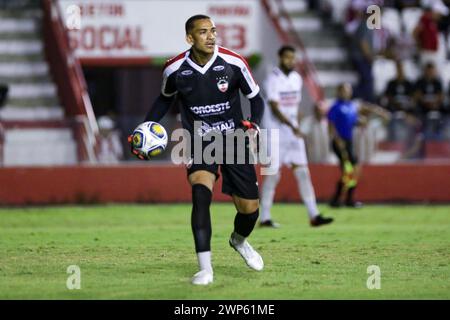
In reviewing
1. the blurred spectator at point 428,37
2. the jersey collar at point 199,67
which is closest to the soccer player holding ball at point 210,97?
the jersey collar at point 199,67

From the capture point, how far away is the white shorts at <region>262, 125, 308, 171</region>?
16.5 m

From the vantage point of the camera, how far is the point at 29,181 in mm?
21422

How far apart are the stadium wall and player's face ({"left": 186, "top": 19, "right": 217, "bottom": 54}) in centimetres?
1114

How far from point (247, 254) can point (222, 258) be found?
1054mm

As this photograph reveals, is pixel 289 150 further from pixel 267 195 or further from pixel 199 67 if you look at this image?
pixel 199 67

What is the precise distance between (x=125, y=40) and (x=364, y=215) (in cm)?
897

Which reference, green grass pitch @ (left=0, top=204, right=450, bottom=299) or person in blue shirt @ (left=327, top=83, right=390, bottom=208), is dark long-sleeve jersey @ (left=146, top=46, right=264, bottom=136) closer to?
green grass pitch @ (left=0, top=204, right=450, bottom=299)

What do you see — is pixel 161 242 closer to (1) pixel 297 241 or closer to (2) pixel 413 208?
(1) pixel 297 241

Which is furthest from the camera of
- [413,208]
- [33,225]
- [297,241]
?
[413,208]

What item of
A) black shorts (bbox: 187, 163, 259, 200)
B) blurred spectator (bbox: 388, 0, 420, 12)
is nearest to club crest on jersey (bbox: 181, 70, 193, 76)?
black shorts (bbox: 187, 163, 259, 200)

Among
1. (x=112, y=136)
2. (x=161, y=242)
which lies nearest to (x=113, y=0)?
(x=112, y=136)

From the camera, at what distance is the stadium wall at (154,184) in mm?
21422

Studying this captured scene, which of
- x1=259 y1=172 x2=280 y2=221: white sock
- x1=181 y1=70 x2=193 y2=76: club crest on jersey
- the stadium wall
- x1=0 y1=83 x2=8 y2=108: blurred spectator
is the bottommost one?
the stadium wall

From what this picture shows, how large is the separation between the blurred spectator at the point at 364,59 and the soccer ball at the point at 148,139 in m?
15.1
